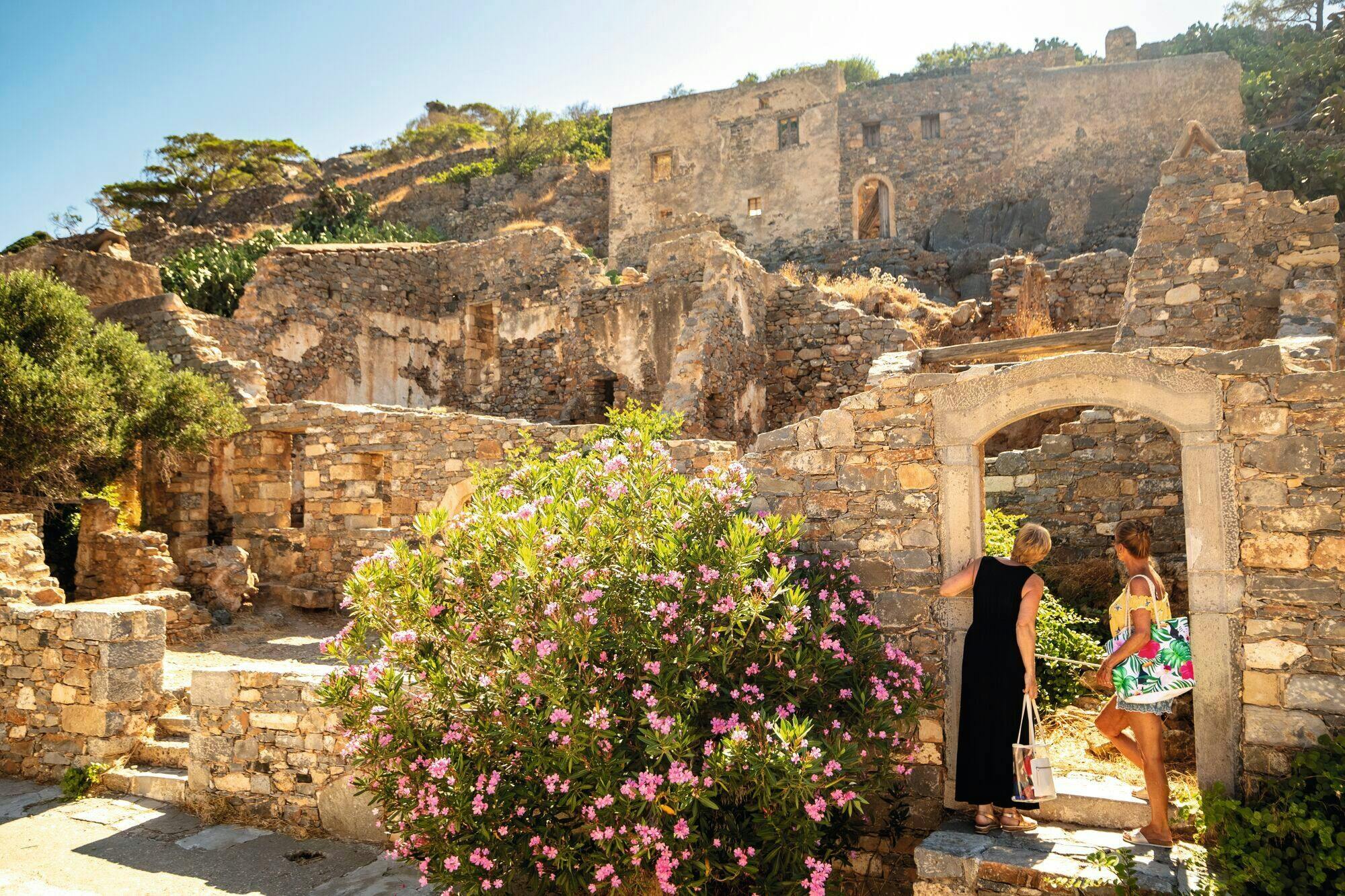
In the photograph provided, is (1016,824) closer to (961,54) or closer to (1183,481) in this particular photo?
(1183,481)

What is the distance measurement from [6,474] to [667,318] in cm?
862

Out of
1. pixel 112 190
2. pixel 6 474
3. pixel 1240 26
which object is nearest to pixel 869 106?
pixel 1240 26

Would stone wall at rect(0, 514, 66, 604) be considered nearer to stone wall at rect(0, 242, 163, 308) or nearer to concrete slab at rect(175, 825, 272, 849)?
concrete slab at rect(175, 825, 272, 849)

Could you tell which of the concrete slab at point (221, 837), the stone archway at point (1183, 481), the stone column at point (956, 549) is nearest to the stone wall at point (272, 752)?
the concrete slab at point (221, 837)

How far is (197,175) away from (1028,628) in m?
40.0

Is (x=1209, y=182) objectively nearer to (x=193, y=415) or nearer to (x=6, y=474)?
(x=193, y=415)

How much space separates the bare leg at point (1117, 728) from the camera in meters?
5.26

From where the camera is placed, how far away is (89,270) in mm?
15867

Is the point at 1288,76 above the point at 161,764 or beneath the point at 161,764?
above

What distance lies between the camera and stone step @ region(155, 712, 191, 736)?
803 centimetres

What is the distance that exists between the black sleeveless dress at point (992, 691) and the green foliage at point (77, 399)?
35.6 ft

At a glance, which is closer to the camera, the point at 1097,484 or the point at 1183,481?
the point at 1183,481

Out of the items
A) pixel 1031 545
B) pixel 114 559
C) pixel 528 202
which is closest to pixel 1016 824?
pixel 1031 545

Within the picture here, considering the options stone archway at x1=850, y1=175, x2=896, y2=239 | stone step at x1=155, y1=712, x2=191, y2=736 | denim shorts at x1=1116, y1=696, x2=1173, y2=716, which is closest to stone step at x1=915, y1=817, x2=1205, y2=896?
denim shorts at x1=1116, y1=696, x2=1173, y2=716
